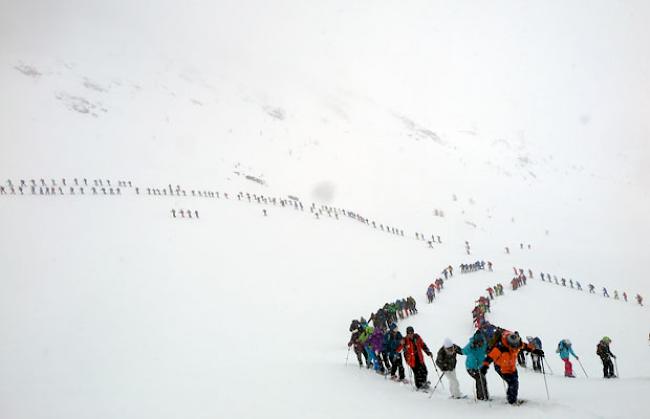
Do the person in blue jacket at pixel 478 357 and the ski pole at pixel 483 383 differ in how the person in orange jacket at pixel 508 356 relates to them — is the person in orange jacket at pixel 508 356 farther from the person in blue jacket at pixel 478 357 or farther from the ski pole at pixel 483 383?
the ski pole at pixel 483 383

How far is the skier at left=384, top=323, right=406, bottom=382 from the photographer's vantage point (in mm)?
9492

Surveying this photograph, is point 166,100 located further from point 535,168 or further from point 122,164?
point 535,168

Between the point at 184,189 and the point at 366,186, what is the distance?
81.7ft

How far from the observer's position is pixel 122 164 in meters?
39.7

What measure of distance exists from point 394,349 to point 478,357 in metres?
2.78

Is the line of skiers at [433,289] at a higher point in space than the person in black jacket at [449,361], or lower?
higher

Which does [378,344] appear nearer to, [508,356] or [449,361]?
[449,361]

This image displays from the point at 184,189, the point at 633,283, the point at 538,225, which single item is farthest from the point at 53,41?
the point at 633,283

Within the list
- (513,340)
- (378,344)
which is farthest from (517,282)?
(513,340)

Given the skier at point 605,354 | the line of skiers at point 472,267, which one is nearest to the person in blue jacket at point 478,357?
the skier at point 605,354

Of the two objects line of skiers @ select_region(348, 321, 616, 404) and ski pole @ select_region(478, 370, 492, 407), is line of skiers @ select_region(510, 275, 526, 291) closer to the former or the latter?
line of skiers @ select_region(348, 321, 616, 404)

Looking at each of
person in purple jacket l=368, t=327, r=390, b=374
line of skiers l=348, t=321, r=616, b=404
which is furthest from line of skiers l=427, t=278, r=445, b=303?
person in purple jacket l=368, t=327, r=390, b=374

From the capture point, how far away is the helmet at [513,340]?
632 cm

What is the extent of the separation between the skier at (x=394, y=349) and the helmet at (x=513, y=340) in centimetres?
333
